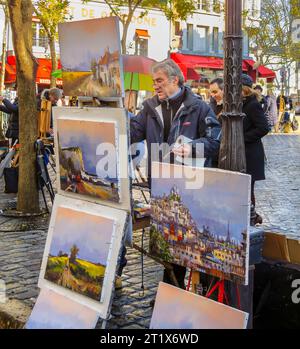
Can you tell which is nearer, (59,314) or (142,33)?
(59,314)

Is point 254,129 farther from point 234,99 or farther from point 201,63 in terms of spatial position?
point 201,63

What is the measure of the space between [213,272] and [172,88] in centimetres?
149

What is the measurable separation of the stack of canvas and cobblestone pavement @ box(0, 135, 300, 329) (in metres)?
0.69

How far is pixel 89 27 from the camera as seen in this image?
3.70m

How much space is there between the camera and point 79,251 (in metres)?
3.70

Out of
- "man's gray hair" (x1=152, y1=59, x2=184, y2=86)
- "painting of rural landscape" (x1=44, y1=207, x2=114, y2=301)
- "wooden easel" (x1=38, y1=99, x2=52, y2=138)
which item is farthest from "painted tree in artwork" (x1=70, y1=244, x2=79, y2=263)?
"wooden easel" (x1=38, y1=99, x2=52, y2=138)

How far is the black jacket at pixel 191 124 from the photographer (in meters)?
4.18

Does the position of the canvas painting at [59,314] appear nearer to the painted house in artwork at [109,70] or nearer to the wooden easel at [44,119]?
the painted house in artwork at [109,70]

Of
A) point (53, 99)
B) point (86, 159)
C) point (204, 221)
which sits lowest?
point (204, 221)

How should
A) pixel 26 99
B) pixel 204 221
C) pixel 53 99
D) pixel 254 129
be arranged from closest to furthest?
1. pixel 204 221
2. pixel 254 129
3. pixel 26 99
4. pixel 53 99

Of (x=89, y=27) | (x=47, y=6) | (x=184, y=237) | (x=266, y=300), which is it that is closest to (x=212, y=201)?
(x=184, y=237)

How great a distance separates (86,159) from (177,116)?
0.88m

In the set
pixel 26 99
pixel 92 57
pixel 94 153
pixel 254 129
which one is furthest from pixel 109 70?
pixel 26 99

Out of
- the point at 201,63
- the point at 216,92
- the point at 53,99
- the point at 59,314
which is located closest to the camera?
the point at 59,314
